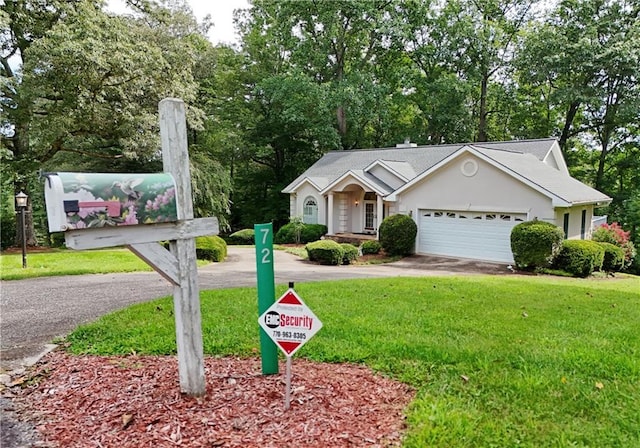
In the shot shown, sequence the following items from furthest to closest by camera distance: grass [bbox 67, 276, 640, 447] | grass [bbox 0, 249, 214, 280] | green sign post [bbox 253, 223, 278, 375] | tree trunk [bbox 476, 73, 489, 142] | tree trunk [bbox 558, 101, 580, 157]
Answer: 1. tree trunk [bbox 476, 73, 489, 142]
2. tree trunk [bbox 558, 101, 580, 157]
3. grass [bbox 0, 249, 214, 280]
4. green sign post [bbox 253, 223, 278, 375]
5. grass [bbox 67, 276, 640, 447]

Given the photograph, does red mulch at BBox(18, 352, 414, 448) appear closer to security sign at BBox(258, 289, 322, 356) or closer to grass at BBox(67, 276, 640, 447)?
grass at BBox(67, 276, 640, 447)

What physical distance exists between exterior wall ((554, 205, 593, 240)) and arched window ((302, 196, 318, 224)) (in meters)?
11.6

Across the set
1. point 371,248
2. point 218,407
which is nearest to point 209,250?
point 371,248

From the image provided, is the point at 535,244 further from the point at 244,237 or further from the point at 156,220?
the point at 244,237

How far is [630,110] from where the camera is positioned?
23.1 meters

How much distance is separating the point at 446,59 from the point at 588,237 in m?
16.9

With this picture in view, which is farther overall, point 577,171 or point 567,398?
point 577,171

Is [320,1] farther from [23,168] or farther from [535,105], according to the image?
[23,168]

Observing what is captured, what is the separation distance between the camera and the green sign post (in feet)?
12.8

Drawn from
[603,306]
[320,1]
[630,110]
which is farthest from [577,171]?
[603,306]

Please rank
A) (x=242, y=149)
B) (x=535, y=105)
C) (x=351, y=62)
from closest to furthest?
(x=242, y=149), (x=535, y=105), (x=351, y=62)

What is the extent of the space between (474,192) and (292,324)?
13.6 meters

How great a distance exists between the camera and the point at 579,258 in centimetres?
1343

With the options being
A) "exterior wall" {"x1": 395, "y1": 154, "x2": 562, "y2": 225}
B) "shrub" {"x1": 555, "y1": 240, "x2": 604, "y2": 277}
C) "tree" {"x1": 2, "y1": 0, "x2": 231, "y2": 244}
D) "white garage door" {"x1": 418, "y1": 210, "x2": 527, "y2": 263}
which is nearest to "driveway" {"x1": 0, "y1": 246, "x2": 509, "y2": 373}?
A: "white garage door" {"x1": 418, "y1": 210, "x2": 527, "y2": 263}
